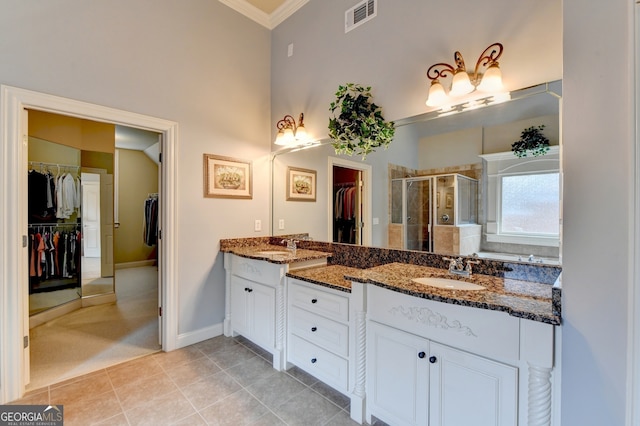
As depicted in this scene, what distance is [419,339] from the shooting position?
56.3 inches

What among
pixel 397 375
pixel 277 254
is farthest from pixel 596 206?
pixel 277 254

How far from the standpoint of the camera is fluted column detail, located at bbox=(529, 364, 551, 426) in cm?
109

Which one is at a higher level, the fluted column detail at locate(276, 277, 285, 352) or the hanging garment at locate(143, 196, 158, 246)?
the hanging garment at locate(143, 196, 158, 246)

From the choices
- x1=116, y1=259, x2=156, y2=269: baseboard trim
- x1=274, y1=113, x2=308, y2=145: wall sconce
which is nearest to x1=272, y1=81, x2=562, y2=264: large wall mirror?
x1=274, y1=113, x2=308, y2=145: wall sconce

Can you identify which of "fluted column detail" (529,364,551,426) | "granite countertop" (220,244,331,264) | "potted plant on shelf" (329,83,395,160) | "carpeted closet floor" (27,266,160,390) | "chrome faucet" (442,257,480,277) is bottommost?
"carpeted closet floor" (27,266,160,390)

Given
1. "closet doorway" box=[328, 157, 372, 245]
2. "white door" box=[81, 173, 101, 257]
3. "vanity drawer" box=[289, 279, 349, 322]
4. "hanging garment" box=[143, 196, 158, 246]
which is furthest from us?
"hanging garment" box=[143, 196, 158, 246]

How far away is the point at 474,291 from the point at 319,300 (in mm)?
1000

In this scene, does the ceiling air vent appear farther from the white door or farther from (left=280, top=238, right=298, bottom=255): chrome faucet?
the white door

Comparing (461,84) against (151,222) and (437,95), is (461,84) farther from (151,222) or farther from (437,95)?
(151,222)

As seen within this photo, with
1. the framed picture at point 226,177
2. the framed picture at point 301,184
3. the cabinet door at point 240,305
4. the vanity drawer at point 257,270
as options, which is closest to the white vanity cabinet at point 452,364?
the vanity drawer at point 257,270

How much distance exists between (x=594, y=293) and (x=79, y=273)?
5.10 meters

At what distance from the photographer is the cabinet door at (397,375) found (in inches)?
56.2

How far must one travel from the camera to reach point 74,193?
3.77 m

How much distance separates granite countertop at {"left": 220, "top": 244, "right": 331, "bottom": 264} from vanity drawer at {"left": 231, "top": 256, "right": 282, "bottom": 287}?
0.05m
